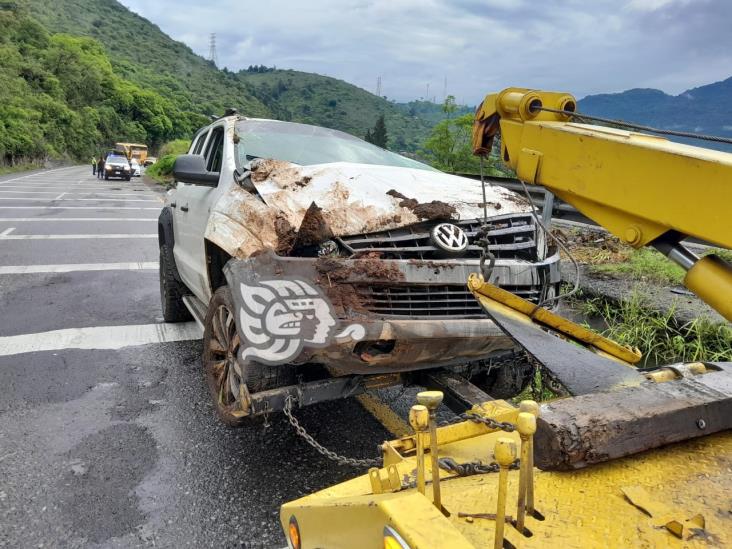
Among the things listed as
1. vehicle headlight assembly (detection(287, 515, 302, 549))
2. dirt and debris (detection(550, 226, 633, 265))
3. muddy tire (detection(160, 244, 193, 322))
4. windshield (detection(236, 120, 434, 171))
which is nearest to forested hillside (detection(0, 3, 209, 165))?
muddy tire (detection(160, 244, 193, 322))

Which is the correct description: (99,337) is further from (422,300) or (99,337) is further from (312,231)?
(422,300)

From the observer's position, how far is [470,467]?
172 centimetres

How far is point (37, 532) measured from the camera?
258 cm

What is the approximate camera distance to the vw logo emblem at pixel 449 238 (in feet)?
9.50

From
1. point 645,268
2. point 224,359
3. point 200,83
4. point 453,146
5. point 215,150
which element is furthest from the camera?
point 200,83

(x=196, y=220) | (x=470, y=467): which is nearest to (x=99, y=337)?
(x=196, y=220)

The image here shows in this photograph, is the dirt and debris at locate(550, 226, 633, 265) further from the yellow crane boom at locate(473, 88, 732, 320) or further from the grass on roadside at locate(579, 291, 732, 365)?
the yellow crane boom at locate(473, 88, 732, 320)

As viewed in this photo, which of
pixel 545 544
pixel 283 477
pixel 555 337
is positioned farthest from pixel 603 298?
pixel 545 544

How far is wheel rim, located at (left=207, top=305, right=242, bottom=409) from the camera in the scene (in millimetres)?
3043

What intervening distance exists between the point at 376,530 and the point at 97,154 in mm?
72588

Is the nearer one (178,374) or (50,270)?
(178,374)

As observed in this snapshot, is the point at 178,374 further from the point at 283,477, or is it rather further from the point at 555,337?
the point at 555,337

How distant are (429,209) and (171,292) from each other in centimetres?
341

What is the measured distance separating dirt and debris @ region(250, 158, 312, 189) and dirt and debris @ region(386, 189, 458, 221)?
60 centimetres
